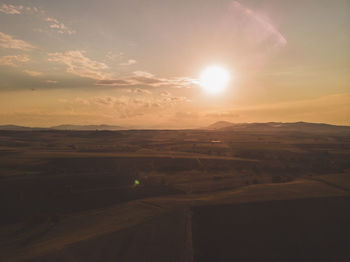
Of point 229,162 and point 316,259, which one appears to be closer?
point 316,259

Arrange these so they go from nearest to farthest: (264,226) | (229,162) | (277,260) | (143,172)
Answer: (277,260) → (264,226) → (143,172) → (229,162)

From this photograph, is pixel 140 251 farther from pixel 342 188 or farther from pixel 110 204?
pixel 342 188

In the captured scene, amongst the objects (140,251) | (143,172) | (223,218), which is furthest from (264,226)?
(143,172)

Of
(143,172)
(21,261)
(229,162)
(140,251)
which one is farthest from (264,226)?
(229,162)

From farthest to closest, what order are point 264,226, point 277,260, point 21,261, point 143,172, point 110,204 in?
point 143,172, point 110,204, point 264,226, point 277,260, point 21,261

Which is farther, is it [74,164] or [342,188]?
[74,164]

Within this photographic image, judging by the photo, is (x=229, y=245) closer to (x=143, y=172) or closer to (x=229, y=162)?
(x=143, y=172)

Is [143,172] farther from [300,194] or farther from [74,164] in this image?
[300,194]

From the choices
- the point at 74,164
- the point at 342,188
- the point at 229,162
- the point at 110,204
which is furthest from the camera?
the point at 229,162

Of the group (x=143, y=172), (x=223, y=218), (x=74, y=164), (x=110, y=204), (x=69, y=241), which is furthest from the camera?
(x=74, y=164)
